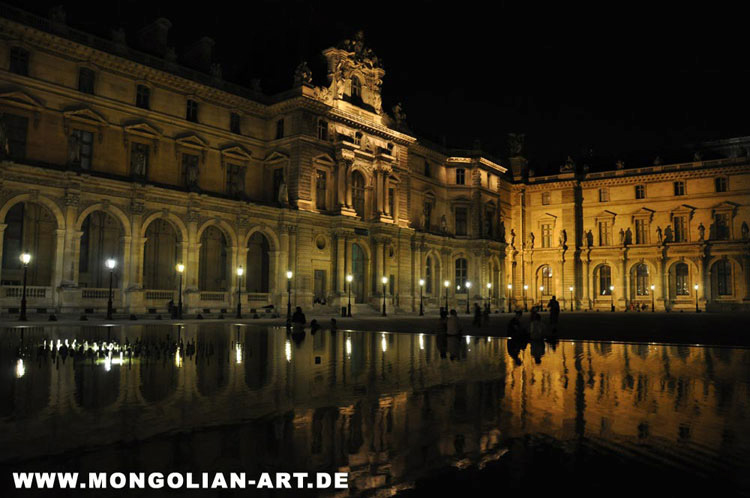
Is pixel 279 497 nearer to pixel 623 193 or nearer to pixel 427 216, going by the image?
pixel 427 216

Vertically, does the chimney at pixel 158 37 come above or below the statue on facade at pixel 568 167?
above

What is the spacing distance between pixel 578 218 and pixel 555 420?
74736 mm

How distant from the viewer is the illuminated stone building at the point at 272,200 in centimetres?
3541

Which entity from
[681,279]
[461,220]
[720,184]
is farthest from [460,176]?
[720,184]

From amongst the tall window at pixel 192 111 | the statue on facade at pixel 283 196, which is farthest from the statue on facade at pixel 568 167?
the tall window at pixel 192 111

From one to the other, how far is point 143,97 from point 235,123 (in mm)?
7802

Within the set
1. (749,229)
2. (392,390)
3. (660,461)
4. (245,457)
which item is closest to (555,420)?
(660,461)

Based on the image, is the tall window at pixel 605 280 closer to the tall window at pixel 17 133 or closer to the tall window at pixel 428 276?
the tall window at pixel 428 276

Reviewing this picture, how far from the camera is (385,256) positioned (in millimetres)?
53031

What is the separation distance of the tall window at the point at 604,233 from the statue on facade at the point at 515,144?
601 inches

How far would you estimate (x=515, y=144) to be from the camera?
84.2 m

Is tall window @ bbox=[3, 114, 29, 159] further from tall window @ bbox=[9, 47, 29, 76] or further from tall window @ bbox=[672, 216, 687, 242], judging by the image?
tall window @ bbox=[672, 216, 687, 242]

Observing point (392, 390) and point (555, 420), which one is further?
point (392, 390)

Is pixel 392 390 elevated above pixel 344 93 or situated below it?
below
